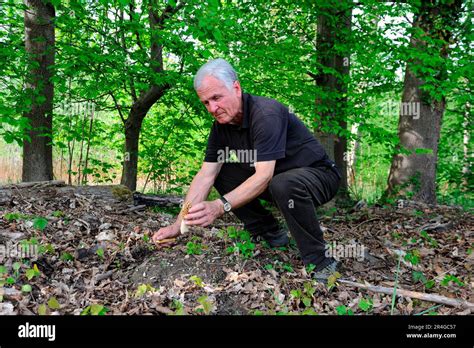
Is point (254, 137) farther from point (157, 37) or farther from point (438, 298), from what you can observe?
point (157, 37)

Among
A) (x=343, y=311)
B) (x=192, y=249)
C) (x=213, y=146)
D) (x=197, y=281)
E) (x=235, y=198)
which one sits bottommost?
(x=343, y=311)

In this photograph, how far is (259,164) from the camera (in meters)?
2.92

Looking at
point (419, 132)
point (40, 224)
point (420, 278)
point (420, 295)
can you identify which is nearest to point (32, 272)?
point (40, 224)

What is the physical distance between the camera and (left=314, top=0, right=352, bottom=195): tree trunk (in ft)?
19.5

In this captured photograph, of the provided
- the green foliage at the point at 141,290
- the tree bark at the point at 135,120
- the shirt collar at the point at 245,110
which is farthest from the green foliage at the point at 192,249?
the tree bark at the point at 135,120

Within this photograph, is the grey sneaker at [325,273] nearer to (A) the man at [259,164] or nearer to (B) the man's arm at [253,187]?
(A) the man at [259,164]

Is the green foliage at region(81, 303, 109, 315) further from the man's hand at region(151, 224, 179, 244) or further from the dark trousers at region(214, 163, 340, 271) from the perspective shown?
the dark trousers at region(214, 163, 340, 271)

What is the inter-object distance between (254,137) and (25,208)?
2.69 meters

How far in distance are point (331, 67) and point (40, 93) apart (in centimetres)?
423

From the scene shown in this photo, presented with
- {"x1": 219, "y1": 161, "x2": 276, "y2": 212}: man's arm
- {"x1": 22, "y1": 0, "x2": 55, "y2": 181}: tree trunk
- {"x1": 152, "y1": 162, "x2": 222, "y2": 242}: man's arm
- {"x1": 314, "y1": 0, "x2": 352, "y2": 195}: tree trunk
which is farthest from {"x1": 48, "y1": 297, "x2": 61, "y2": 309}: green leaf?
{"x1": 314, "y1": 0, "x2": 352, "y2": 195}: tree trunk

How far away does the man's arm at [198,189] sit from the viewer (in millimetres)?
3234

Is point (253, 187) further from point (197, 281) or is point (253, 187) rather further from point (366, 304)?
point (366, 304)

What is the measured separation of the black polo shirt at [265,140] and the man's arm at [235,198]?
88 millimetres

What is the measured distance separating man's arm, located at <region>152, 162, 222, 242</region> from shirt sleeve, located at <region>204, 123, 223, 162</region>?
49 millimetres
